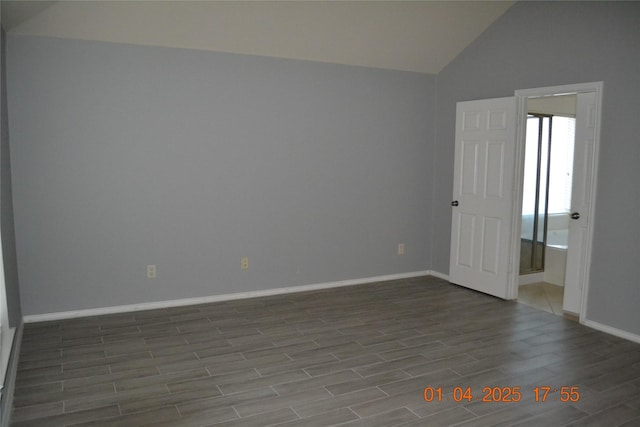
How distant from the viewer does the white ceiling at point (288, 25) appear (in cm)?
388

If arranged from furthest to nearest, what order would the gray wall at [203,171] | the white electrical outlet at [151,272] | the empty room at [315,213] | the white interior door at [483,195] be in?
the white interior door at [483,195] → the white electrical outlet at [151,272] → the gray wall at [203,171] → the empty room at [315,213]

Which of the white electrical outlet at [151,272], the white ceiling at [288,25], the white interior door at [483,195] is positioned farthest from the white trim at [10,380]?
the white interior door at [483,195]

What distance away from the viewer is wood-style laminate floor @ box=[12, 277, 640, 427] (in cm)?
282

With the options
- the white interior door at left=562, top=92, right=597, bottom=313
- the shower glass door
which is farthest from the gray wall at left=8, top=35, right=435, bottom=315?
the white interior door at left=562, top=92, right=597, bottom=313

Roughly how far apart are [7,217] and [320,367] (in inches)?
95.0

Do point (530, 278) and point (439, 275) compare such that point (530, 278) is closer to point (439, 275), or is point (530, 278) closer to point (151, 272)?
point (439, 275)

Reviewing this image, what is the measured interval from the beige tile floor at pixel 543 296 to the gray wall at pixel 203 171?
1218 millimetres

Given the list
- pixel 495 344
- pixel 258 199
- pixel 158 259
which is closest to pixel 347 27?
pixel 258 199

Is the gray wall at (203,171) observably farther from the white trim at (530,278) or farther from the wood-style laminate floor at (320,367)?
the white trim at (530,278)

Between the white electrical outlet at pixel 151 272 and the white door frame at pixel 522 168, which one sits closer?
the white door frame at pixel 522 168

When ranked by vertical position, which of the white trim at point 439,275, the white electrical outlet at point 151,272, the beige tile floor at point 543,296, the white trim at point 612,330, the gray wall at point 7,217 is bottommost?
the beige tile floor at point 543,296

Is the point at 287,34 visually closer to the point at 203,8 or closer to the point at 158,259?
the point at 203,8

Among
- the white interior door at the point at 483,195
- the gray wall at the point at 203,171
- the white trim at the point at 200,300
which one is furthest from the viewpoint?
the white interior door at the point at 483,195

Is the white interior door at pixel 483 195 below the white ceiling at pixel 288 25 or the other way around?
below
